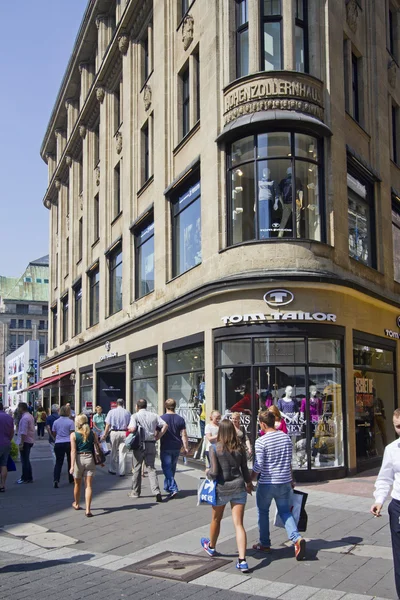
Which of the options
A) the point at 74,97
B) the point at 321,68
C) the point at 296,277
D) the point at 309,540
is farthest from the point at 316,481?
the point at 74,97

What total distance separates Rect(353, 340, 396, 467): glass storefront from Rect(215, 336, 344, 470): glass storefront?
1503 mm

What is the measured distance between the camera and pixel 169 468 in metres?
12.7

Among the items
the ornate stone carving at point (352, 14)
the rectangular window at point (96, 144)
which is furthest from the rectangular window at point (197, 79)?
the rectangular window at point (96, 144)

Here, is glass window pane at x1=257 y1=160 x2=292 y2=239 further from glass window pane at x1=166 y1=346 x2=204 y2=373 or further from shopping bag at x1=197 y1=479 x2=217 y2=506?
shopping bag at x1=197 y1=479 x2=217 y2=506

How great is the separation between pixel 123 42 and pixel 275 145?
12.9m

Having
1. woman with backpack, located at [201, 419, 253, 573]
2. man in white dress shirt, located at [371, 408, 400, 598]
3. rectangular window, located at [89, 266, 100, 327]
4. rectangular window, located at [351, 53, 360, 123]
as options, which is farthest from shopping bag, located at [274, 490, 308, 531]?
rectangular window, located at [89, 266, 100, 327]

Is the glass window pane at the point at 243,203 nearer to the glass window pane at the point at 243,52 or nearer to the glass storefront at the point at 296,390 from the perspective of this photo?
the glass window pane at the point at 243,52

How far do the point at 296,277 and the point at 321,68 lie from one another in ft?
18.2

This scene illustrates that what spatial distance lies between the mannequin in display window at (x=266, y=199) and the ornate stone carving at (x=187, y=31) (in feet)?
19.1

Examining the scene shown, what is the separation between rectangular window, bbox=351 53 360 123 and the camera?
18875 mm

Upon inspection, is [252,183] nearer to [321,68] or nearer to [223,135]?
[223,135]

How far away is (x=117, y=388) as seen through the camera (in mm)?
28094

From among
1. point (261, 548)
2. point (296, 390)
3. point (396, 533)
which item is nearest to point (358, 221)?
point (296, 390)

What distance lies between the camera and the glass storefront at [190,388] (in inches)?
669
